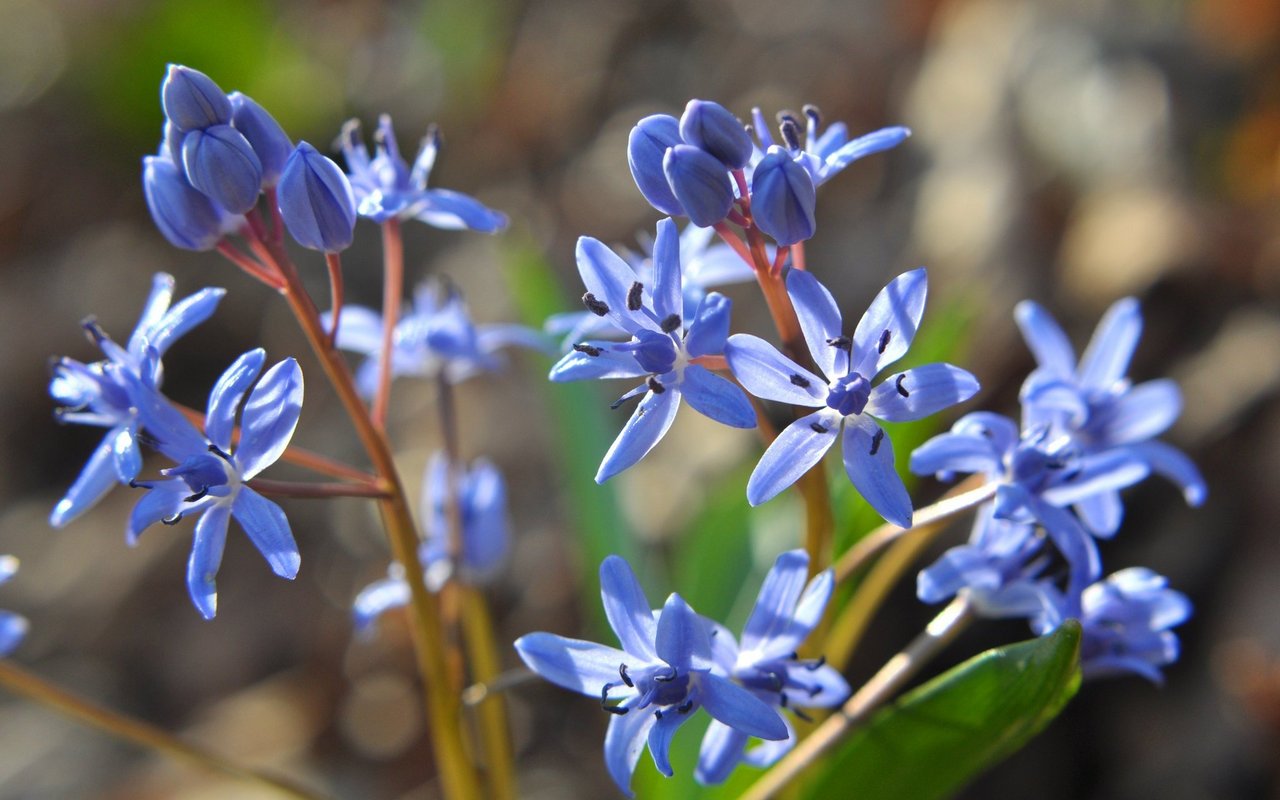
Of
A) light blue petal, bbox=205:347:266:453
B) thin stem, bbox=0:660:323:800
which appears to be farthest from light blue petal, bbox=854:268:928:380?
thin stem, bbox=0:660:323:800

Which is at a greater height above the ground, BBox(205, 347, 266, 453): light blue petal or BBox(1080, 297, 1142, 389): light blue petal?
BBox(205, 347, 266, 453): light blue petal

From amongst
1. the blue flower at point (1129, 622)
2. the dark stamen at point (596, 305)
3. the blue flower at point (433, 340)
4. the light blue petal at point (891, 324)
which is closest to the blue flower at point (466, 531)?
the blue flower at point (433, 340)

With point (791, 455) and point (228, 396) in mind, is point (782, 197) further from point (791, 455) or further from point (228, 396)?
point (228, 396)

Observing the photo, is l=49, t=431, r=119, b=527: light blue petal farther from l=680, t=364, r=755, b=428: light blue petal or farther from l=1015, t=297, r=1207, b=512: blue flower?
l=1015, t=297, r=1207, b=512: blue flower

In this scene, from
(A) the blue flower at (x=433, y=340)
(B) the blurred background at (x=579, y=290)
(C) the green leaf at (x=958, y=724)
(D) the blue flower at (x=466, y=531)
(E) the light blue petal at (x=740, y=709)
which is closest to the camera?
(E) the light blue petal at (x=740, y=709)

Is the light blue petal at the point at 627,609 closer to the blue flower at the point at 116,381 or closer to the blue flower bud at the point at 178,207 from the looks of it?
the blue flower at the point at 116,381

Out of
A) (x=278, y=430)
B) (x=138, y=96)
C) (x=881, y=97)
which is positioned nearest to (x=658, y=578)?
(x=278, y=430)

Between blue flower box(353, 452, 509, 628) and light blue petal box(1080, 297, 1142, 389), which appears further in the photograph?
blue flower box(353, 452, 509, 628)

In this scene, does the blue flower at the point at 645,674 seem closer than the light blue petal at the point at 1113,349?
Yes
